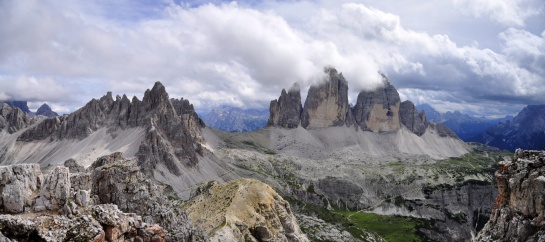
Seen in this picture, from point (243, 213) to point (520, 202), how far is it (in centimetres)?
5497

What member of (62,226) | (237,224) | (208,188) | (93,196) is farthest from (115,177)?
(208,188)

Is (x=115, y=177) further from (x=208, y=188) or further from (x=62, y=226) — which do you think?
(x=208, y=188)

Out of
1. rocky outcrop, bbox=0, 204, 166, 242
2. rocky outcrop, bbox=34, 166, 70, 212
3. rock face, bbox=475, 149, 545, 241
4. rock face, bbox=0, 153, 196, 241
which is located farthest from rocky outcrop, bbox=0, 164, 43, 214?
rock face, bbox=475, 149, 545, 241

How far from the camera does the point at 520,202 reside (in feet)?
154

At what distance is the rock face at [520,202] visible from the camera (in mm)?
44719

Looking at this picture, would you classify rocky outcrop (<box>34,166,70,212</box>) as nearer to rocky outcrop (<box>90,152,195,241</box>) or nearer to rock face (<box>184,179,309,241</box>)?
rocky outcrop (<box>90,152,195,241</box>)

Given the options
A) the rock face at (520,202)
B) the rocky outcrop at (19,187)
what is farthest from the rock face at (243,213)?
the rocky outcrop at (19,187)

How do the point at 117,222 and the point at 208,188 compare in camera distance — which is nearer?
the point at 117,222

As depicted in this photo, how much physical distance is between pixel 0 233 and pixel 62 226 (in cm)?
459

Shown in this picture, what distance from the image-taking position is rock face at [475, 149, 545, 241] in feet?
147

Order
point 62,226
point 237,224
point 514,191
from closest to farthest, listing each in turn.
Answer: point 62,226 → point 514,191 → point 237,224

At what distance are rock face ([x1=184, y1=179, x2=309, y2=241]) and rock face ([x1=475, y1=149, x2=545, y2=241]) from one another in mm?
43356

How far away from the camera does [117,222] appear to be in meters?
37.3

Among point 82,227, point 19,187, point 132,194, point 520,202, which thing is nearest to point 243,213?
point 132,194
